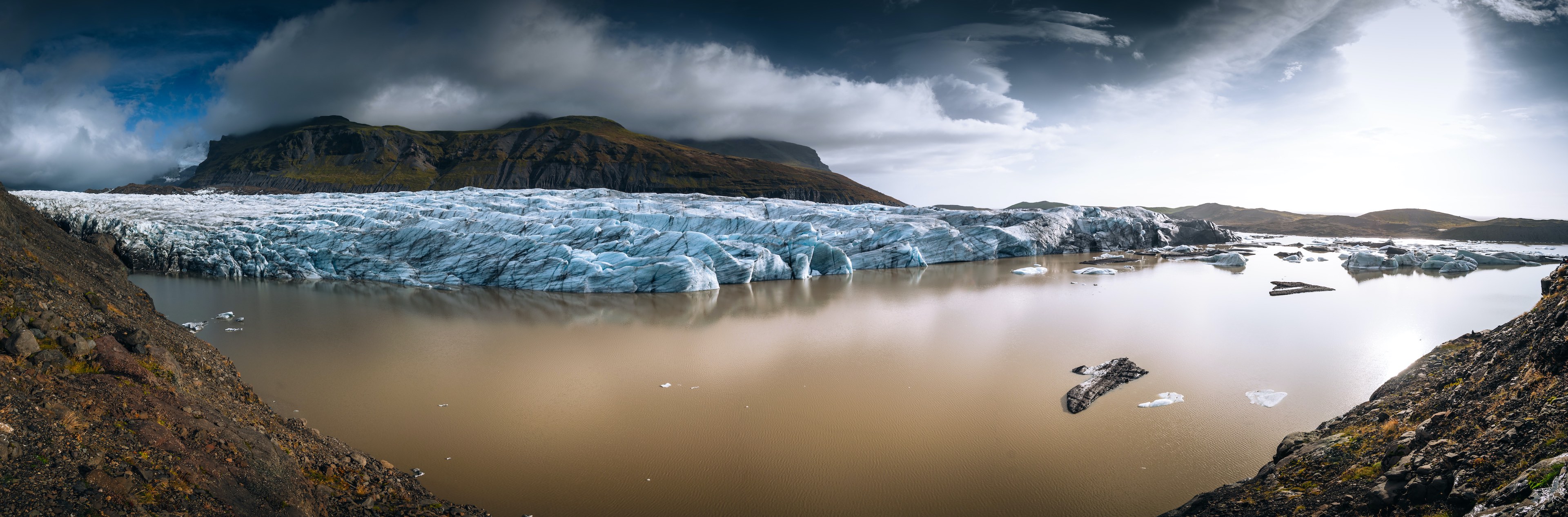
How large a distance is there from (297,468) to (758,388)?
580 centimetres

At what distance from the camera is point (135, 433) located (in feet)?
11.3

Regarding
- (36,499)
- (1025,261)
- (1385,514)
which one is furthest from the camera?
(1025,261)

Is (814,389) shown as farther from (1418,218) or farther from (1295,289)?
(1418,218)

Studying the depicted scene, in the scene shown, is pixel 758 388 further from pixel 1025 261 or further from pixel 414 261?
pixel 1025 261

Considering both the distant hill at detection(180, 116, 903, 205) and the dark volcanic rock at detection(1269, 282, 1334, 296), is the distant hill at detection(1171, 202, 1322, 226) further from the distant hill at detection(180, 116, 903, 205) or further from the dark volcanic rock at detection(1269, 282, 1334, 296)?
the dark volcanic rock at detection(1269, 282, 1334, 296)

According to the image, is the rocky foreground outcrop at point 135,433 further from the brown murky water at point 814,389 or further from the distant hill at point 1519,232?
the distant hill at point 1519,232

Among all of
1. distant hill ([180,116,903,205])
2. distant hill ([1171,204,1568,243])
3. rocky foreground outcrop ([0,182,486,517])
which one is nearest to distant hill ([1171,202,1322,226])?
distant hill ([1171,204,1568,243])

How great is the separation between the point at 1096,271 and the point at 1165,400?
19.7 metres

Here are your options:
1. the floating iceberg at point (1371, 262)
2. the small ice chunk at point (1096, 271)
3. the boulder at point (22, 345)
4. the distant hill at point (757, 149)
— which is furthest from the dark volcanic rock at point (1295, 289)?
the distant hill at point (757, 149)

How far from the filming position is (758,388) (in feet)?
30.2

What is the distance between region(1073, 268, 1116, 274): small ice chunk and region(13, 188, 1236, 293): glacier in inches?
243

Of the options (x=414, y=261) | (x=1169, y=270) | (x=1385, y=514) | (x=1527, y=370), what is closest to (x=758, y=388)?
(x=1385, y=514)

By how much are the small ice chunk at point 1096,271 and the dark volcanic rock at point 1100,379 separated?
17152mm

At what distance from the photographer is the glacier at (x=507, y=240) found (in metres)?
20.8
